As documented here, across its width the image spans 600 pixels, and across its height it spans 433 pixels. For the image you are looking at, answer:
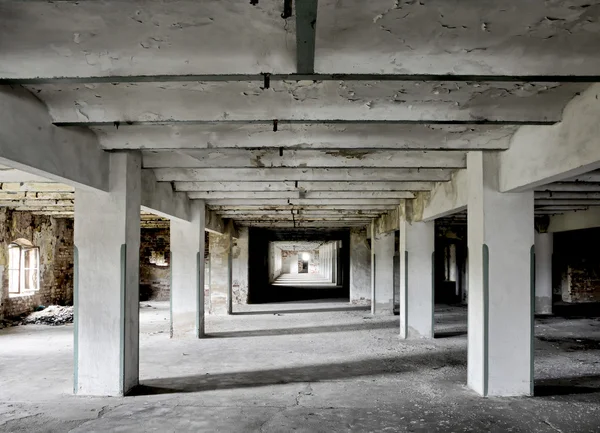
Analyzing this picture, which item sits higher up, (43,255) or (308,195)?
(308,195)

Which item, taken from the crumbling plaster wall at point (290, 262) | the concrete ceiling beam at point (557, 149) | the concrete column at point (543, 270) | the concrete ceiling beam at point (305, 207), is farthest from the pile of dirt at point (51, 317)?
the crumbling plaster wall at point (290, 262)

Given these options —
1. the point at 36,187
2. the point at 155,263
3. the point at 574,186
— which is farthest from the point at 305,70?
the point at 155,263

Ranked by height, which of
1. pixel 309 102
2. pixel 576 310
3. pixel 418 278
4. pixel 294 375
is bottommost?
pixel 576 310

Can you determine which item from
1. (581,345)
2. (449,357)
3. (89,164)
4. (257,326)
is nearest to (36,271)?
(257,326)

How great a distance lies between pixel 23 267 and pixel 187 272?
15.0 ft

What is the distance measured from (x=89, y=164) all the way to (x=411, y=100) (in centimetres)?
291

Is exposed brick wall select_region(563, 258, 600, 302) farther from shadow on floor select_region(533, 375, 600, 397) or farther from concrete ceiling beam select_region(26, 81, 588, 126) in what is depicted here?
concrete ceiling beam select_region(26, 81, 588, 126)

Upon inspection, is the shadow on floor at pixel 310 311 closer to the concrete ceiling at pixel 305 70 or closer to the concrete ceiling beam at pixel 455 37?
the concrete ceiling at pixel 305 70

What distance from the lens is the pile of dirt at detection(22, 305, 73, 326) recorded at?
10000mm

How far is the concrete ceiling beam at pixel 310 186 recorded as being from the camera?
6906 millimetres

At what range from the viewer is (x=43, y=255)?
11195 millimetres

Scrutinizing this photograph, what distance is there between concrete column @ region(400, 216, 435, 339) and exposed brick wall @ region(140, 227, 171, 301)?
8.92m

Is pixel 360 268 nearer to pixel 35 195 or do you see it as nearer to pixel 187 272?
pixel 187 272

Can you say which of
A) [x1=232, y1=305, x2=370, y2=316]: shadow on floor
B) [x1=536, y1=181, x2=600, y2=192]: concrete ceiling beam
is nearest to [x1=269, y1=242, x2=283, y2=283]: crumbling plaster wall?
[x1=232, y1=305, x2=370, y2=316]: shadow on floor
